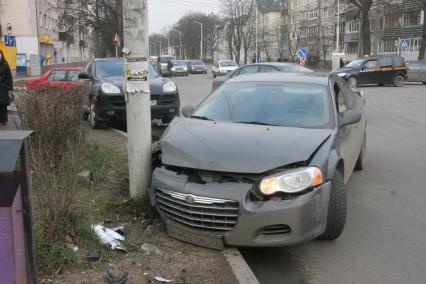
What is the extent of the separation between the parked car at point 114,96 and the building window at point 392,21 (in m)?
57.5

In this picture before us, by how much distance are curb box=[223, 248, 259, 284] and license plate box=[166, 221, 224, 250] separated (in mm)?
96

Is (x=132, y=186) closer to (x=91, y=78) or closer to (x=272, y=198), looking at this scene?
(x=272, y=198)

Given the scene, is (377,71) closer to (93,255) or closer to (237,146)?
(237,146)

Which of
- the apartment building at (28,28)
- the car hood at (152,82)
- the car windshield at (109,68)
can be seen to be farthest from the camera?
the apartment building at (28,28)

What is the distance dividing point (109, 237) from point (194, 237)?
2.36 feet

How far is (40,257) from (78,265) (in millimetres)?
279

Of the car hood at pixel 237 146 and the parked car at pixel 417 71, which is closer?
the car hood at pixel 237 146

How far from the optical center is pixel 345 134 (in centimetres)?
543

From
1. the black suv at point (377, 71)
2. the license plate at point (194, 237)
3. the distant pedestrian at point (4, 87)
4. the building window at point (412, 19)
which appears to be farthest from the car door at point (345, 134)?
the building window at point (412, 19)

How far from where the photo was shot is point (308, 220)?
4.02m

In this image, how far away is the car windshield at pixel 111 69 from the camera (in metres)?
11.6

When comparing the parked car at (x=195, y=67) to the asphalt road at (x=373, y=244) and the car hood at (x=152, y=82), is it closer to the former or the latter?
the car hood at (x=152, y=82)

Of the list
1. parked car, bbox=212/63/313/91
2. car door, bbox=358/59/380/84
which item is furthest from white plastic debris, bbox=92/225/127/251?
car door, bbox=358/59/380/84

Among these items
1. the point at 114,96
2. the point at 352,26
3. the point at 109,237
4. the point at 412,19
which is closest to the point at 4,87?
the point at 114,96
